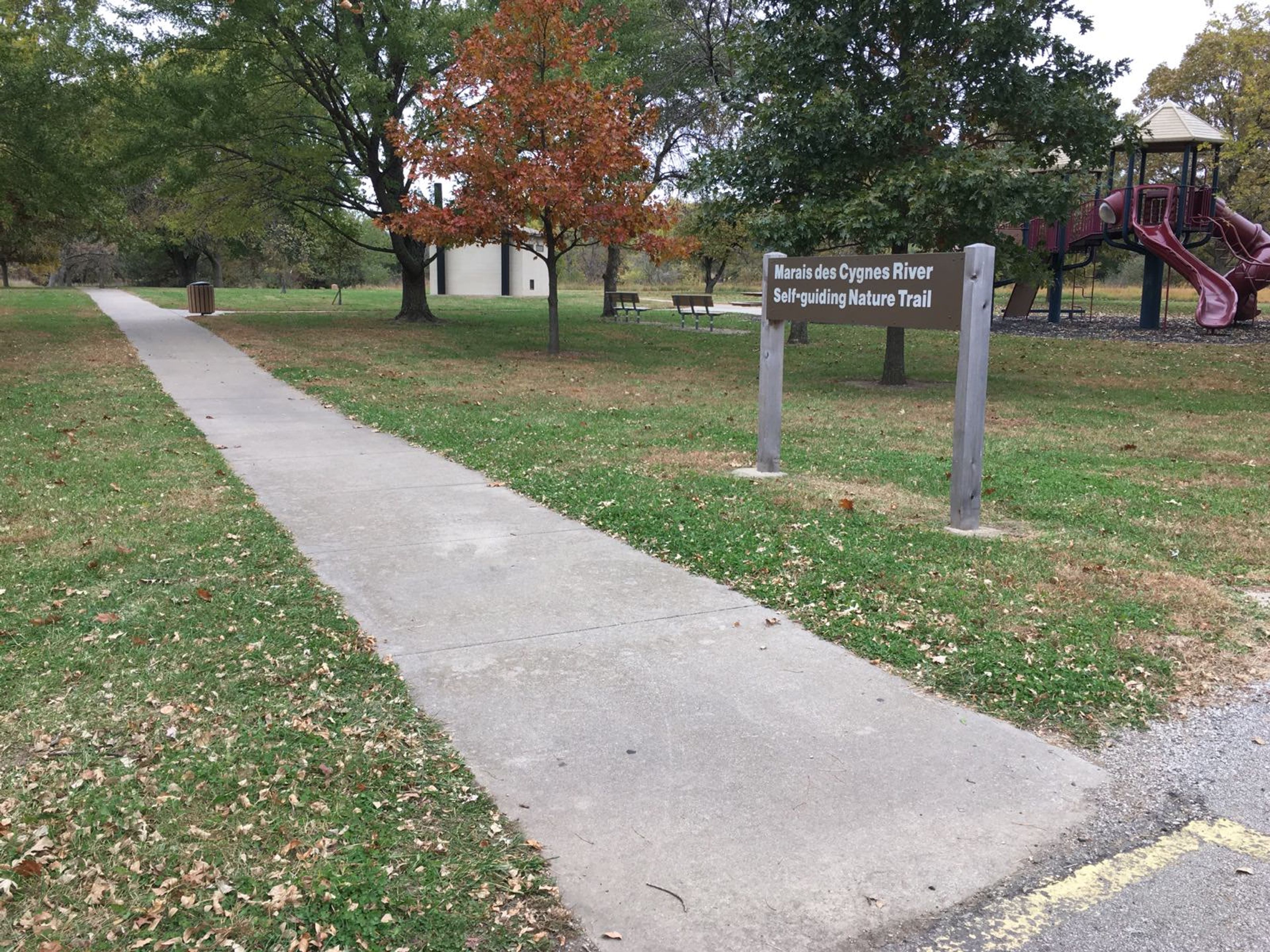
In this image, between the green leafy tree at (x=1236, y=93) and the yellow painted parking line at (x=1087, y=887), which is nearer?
the yellow painted parking line at (x=1087, y=887)

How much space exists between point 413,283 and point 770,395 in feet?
65.8

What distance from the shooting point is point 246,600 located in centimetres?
516

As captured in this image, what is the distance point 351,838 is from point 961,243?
1322 cm

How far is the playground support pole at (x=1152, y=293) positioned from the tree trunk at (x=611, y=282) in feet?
43.6

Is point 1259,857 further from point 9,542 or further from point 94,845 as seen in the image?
point 9,542

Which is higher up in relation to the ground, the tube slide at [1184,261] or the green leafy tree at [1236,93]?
the green leafy tree at [1236,93]

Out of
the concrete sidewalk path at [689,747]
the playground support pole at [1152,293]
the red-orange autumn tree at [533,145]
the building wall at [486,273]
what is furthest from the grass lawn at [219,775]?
the building wall at [486,273]

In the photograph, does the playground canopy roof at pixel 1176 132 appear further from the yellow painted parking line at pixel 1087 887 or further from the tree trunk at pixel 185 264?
the tree trunk at pixel 185 264

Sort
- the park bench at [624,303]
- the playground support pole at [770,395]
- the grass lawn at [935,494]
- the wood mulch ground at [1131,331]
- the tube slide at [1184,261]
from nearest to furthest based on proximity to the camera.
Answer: the grass lawn at [935,494]
the playground support pole at [770,395]
the wood mulch ground at [1131,331]
the tube slide at [1184,261]
the park bench at [624,303]

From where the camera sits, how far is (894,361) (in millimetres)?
15117

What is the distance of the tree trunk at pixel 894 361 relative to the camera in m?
14.9

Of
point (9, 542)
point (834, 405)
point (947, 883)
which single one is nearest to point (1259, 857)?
point (947, 883)

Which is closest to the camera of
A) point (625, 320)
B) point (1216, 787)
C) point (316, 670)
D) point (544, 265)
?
point (1216, 787)

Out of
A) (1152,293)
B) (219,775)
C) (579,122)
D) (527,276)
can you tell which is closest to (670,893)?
(219,775)
